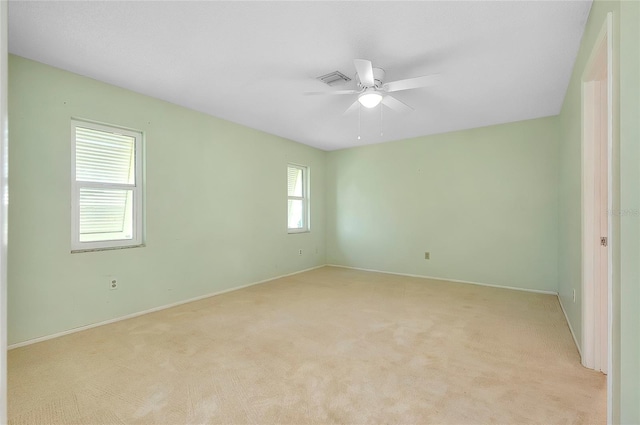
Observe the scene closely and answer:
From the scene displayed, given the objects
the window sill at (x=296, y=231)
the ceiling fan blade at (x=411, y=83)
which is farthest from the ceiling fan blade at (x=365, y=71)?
the window sill at (x=296, y=231)

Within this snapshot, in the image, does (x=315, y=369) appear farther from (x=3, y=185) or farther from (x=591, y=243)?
(x=591, y=243)

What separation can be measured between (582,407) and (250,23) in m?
3.15

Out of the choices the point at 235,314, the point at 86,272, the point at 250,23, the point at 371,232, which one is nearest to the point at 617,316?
the point at 250,23

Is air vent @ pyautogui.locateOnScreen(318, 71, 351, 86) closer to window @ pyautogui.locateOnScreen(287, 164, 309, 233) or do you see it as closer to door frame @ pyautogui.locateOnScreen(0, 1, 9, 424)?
door frame @ pyautogui.locateOnScreen(0, 1, 9, 424)

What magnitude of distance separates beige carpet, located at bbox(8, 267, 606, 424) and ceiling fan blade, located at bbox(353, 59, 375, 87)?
220 centimetres

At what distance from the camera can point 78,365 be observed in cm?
222

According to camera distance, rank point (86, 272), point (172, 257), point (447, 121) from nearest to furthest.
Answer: point (86, 272) → point (172, 257) → point (447, 121)

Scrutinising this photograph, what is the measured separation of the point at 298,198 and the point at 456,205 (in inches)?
109

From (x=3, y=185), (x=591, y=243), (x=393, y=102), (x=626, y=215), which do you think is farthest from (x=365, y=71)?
(x=3, y=185)

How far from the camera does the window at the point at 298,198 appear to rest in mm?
5656

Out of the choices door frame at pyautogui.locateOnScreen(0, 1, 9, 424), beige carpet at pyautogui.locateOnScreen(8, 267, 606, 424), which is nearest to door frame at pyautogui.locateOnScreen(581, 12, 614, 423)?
beige carpet at pyautogui.locateOnScreen(8, 267, 606, 424)

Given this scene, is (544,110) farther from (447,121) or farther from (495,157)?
(447,121)

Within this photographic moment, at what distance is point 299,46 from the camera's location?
234cm

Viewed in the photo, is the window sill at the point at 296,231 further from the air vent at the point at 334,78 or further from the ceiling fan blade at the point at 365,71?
the ceiling fan blade at the point at 365,71
